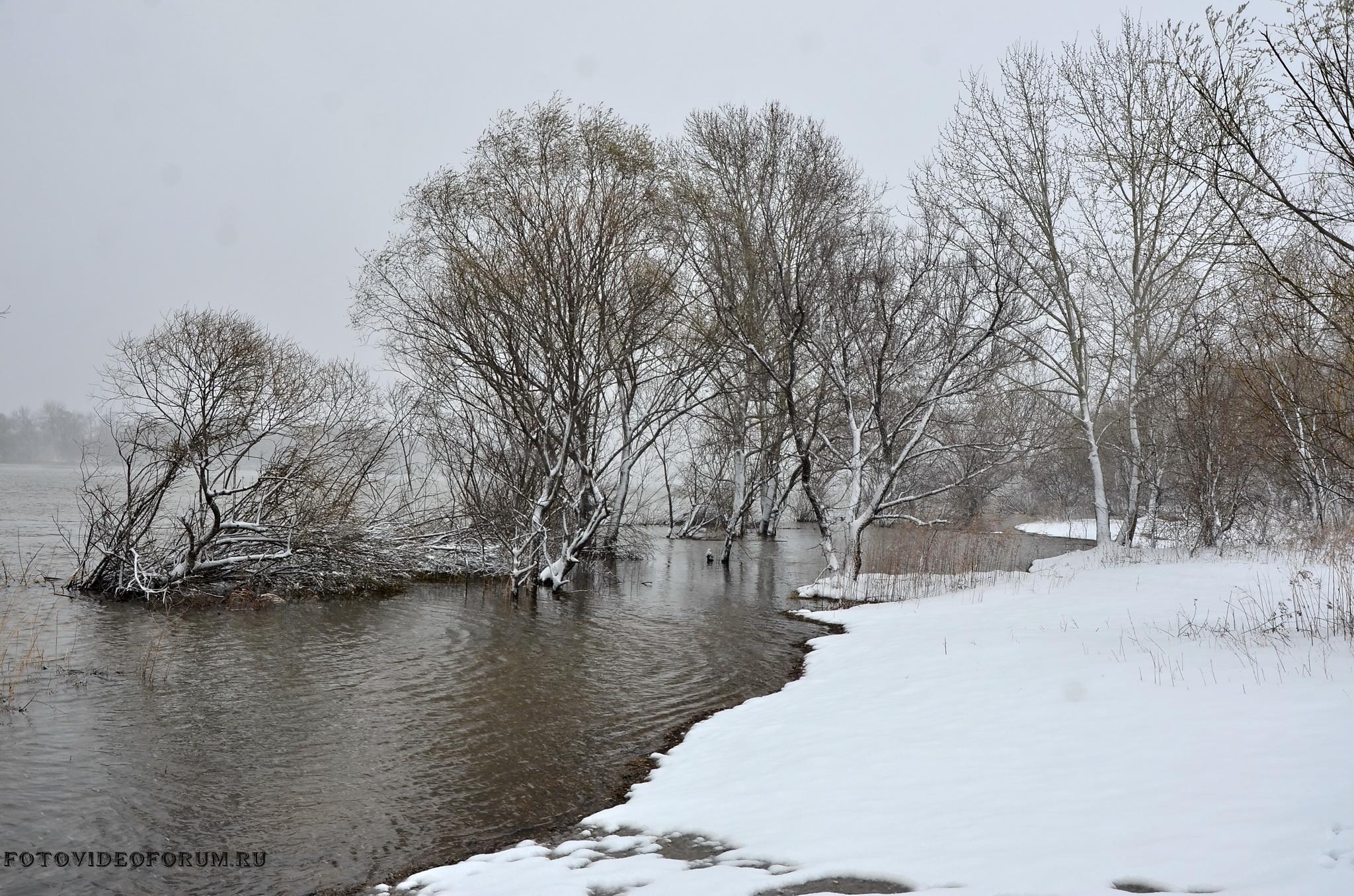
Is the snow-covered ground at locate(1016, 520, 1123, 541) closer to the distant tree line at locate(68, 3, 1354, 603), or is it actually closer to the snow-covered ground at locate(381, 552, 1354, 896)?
the distant tree line at locate(68, 3, 1354, 603)

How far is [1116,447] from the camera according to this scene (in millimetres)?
19297

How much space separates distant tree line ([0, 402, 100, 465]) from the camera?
323ft

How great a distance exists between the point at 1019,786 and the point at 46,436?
13543cm

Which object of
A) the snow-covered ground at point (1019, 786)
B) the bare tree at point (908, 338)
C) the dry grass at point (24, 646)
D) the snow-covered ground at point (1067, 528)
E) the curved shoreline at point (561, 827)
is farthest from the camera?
the snow-covered ground at point (1067, 528)

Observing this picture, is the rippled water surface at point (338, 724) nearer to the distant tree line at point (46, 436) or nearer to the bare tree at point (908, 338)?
the bare tree at point (908, 338)

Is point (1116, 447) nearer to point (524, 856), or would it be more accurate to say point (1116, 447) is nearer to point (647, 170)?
point (647, 170)

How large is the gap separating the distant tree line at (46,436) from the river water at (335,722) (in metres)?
108

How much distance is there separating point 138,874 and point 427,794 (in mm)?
1837

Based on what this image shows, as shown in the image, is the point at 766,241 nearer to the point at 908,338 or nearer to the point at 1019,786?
the point at 908,338

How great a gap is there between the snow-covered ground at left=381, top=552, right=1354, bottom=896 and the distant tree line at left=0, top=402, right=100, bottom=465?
115m

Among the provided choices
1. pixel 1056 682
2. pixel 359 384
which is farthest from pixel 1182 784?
pixel 359 384

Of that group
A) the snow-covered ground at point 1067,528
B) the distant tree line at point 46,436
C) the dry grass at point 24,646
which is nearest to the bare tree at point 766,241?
the dry grass at point 24,646

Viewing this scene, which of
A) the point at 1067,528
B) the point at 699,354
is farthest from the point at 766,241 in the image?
the point at 1067,528

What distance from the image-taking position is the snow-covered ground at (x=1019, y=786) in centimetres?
336
